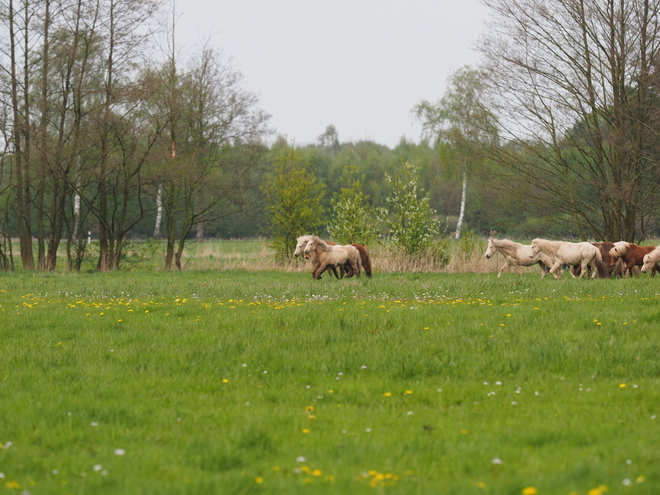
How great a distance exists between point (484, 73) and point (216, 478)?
25.6 meters

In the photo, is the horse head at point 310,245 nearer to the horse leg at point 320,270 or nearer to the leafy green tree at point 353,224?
the horse leg at point 320,270

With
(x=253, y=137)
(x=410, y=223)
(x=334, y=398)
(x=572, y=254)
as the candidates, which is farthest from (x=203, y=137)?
(x=334, y=398)

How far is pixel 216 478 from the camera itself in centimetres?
470

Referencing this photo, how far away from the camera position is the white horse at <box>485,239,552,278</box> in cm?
2292

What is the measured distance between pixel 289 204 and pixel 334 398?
1188 inches

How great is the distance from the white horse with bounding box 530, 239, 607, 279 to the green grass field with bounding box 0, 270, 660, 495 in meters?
8.94

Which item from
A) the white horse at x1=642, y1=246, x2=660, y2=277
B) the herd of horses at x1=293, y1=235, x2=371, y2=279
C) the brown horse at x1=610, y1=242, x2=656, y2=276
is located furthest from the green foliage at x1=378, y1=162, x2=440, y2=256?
the white horse at x1=642, y1=246, x2=660, y2=277

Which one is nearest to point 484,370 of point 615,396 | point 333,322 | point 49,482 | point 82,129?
point 615,396

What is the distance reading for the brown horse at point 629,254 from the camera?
22.8 meters

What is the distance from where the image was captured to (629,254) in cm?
2300

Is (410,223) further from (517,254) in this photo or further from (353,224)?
(517,254)

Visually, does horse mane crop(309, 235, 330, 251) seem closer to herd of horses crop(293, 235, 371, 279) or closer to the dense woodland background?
herd of horses crop(293, 235, 371, 279)

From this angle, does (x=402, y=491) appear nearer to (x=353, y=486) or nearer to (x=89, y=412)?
(x=353, y=486)

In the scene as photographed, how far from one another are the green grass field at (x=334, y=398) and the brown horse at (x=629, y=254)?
10.8 metres
